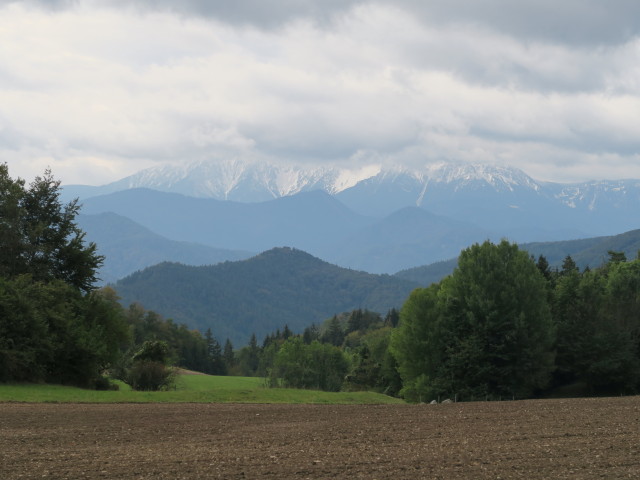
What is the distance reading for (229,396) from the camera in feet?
129

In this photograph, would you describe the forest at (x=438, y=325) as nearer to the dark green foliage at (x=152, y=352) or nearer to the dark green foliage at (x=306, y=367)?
the dark green foliage at (x=152, y=352)

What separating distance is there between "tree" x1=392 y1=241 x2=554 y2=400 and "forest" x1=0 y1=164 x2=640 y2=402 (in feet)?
0.30

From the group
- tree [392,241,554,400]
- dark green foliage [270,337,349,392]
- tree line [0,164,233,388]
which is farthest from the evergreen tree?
tree [392,241,554,400]

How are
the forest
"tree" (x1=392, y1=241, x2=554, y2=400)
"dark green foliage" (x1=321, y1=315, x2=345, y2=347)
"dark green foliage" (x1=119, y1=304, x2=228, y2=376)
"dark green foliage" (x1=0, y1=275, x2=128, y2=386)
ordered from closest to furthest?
1. "dark green foliage" (x1=0, y1=275, x2=128, y2=386)
2. the forest
3. "tree" (x1=392, y1=241, x2=554, y2=400)
4. "dark green foliage" (x1=119, y1=304, x2=228, y2=376)
5. "dark green foliage" (x1=321, y1=315, x2=345, y2=347)

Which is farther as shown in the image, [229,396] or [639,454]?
[229,396]

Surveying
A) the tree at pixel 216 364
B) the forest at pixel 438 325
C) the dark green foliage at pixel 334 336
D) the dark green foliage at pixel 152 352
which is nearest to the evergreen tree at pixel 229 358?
the tree at pixel 216 364

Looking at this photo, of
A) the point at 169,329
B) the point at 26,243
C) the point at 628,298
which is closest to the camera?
the point at 26,243

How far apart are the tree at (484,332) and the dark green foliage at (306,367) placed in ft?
127

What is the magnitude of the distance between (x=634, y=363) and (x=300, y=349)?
165 ft

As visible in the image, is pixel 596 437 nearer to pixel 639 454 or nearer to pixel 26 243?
pixel 639 454

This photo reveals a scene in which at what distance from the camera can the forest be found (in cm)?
4097

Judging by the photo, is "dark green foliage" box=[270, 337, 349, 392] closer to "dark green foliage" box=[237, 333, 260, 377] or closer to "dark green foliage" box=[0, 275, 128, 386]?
"dark green foliage" box=[0, 275, 128, 386]

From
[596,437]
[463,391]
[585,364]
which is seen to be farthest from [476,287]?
[596,437]

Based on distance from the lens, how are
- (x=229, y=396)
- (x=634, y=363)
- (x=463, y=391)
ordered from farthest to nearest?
(x=634, y=363) < (x=463, y=391) < (x=229, y=396)
